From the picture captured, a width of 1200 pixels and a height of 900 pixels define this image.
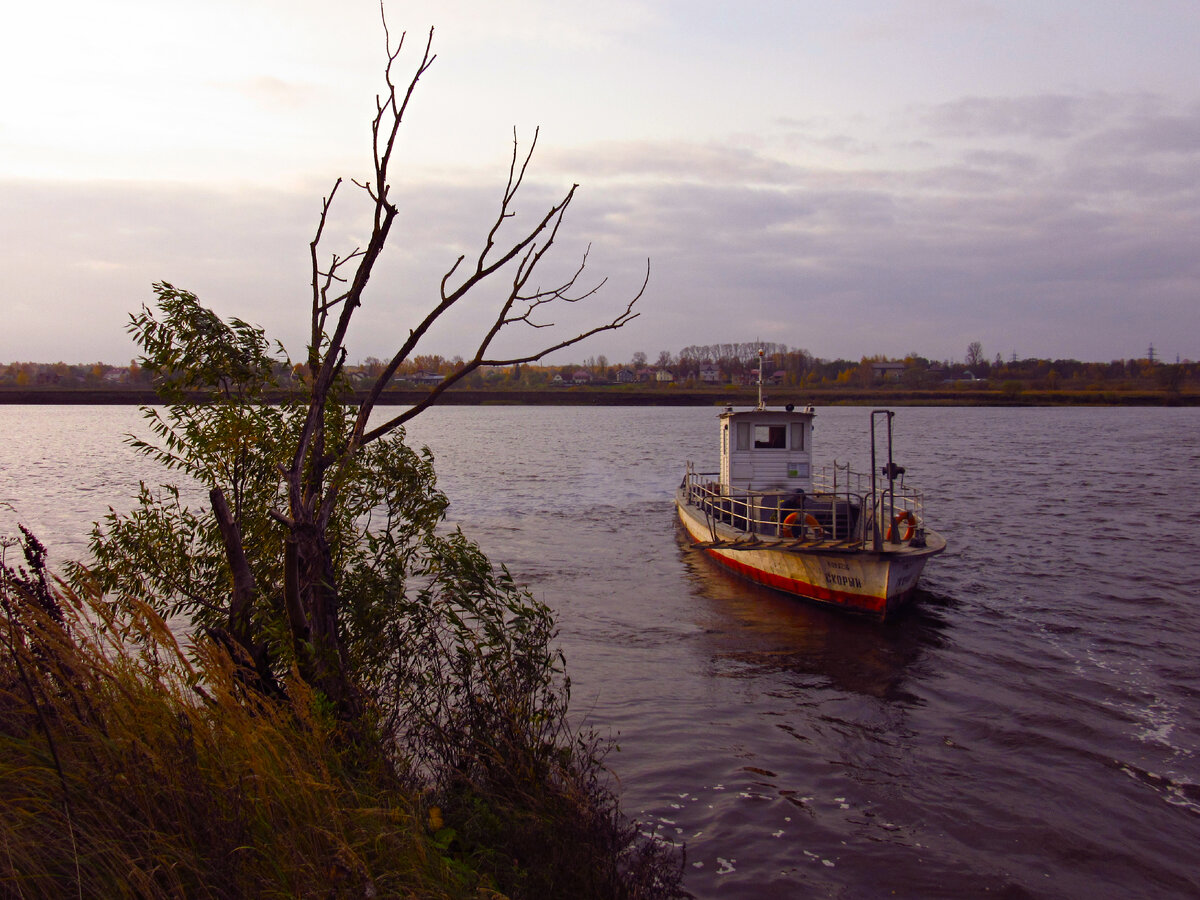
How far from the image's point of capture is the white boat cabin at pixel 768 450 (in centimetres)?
2184

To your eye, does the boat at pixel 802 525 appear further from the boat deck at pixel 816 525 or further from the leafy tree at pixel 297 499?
the leafy tree at pixel 297 499

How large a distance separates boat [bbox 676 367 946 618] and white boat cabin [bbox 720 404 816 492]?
0.03 metres

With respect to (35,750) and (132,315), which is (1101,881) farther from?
(132,315)

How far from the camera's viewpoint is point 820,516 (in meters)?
19.5

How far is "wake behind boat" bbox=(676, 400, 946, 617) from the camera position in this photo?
16.4 m

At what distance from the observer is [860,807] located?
9.28 metres

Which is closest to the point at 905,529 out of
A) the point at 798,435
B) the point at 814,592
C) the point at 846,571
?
the point at 846,571

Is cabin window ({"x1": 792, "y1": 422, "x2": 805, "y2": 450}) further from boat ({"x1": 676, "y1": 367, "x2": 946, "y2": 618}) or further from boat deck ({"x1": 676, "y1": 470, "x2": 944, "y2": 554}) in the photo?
boat deck ({"x1": 676, "y1": 470, "x2": 944, "y2": 554})

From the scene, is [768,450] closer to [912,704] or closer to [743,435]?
[743,435]

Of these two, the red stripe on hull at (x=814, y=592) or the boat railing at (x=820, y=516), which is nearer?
the red stripe on hull at (x=814, y=592)

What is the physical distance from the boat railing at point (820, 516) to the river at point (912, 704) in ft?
5.21

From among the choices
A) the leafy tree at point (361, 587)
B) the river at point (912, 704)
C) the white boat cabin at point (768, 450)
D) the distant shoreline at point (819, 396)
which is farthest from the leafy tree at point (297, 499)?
the distant shoreline at point (819, 396)

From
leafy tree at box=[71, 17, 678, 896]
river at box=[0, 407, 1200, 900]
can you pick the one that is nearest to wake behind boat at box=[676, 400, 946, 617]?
river at box=[0, 407, 1200, 900]

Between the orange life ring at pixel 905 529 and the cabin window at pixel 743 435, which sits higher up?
the cabin window at pixel 743 435
